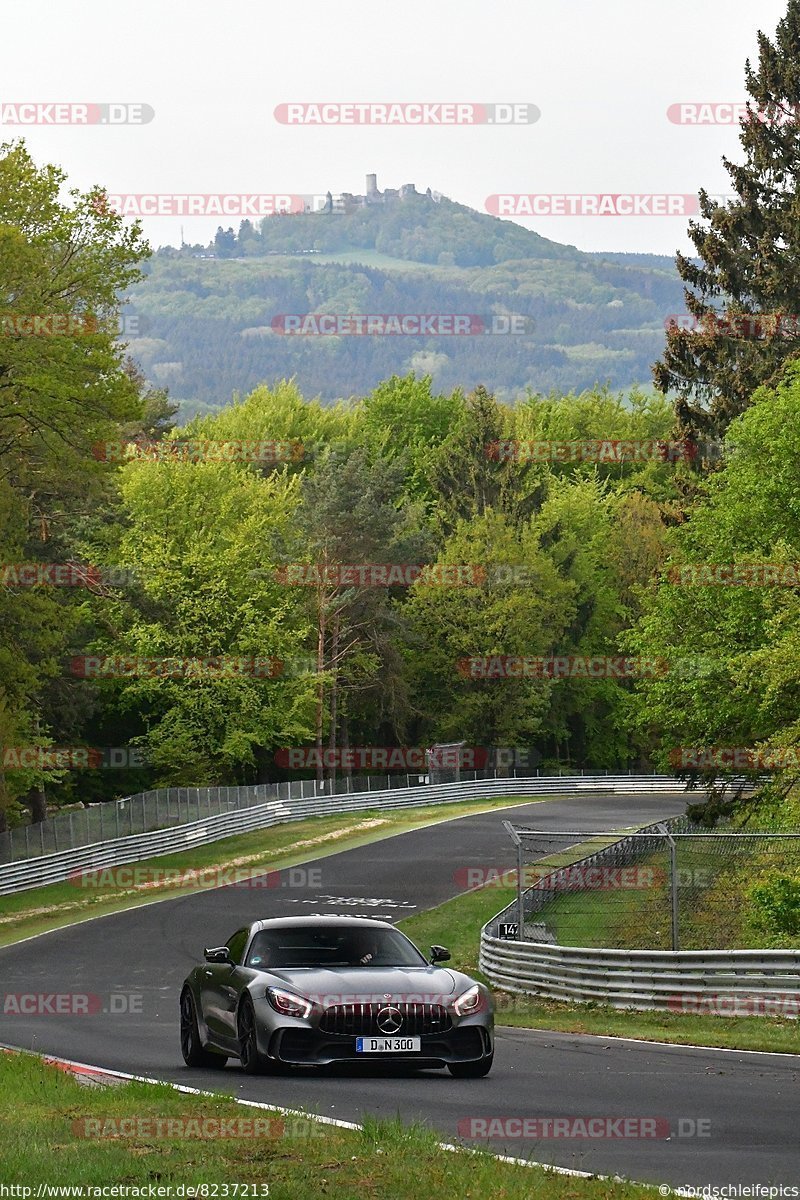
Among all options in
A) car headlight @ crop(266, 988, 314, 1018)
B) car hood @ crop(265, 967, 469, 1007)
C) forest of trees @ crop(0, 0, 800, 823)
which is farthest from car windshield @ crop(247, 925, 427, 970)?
forest of trees @ crop(0, 0, 800, 823)

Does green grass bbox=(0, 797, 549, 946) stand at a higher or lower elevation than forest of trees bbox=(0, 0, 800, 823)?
lower

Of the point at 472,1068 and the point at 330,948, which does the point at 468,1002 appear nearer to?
the point at 472,1068

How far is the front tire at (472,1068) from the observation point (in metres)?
13.9

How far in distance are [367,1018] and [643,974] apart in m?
9.00

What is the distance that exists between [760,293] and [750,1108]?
43174 mm

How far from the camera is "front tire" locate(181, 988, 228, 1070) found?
15.2 metres

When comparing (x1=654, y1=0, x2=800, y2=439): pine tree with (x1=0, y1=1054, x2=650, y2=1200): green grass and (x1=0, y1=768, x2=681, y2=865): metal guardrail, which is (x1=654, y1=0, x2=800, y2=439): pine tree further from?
(x1=0, y1=1054, x2=650, y2=1200): green grass

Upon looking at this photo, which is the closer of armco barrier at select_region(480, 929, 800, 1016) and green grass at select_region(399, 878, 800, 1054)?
green grass at select_region(399, 878, 800, 1054)

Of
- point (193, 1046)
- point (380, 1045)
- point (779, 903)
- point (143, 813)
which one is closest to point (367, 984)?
point (380, 1045)

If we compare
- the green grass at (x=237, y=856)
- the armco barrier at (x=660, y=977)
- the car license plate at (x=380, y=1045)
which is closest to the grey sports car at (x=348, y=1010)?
the car license plate at (x=380, y=1045)

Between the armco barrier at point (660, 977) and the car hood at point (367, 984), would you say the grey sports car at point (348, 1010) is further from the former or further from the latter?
the armco barrier at point (660, 977)

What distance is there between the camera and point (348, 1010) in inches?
535

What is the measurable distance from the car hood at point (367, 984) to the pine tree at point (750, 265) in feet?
130

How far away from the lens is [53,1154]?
9.34 meters
